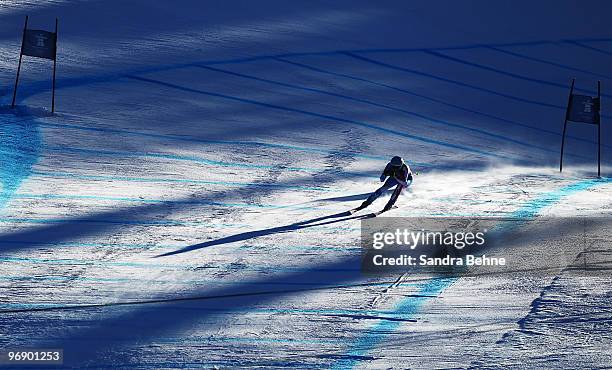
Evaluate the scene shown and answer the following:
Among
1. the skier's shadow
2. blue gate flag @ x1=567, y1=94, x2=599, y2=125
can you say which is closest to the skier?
the skier's shadow

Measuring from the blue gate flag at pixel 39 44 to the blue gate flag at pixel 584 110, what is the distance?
775 cm

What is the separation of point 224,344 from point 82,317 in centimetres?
116

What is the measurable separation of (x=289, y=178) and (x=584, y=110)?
482 centimetres

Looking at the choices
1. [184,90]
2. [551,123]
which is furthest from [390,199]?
[551,123]

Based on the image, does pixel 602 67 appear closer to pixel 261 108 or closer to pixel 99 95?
pixel 261 108

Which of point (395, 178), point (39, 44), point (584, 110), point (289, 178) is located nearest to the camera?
point (395, 178)

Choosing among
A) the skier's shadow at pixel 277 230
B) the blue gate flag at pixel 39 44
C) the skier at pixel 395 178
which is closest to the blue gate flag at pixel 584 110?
the skier at pixel 395 178

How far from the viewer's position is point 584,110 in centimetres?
1377

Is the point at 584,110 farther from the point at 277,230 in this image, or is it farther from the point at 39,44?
the point at 39,44

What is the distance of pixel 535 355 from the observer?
21.5 feet

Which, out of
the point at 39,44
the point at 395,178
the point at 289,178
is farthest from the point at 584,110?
the point at 39,44

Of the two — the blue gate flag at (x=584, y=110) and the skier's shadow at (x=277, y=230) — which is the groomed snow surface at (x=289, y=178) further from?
the blue gate flag at (x=584, y=110)

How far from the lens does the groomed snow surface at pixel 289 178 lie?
6867 millimetres

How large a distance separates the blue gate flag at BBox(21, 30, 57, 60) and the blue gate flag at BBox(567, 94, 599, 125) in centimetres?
775
